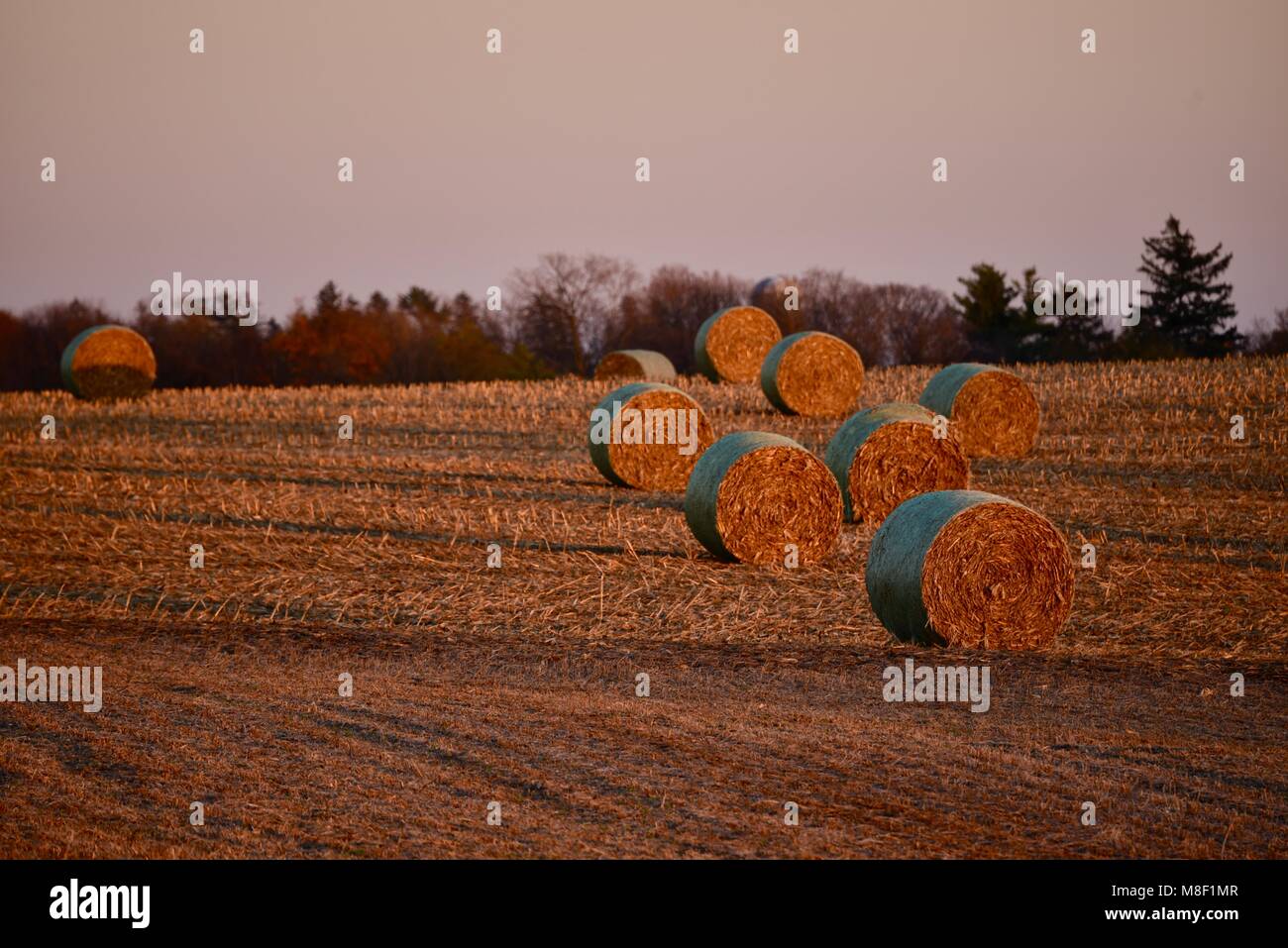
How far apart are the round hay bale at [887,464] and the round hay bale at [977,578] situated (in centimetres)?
588

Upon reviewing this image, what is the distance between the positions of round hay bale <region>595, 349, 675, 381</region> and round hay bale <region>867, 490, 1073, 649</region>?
29508mm

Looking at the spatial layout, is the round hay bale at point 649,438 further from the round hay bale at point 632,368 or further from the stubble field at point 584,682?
the round hay bale at point 632,368

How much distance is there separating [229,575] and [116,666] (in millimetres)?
3673

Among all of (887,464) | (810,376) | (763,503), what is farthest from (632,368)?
(763,503)

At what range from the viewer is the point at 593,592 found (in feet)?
44.1

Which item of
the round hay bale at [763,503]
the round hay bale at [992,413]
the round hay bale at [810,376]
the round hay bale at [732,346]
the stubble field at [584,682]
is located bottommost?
the stubble field at [584,682]

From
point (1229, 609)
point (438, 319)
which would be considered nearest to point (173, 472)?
point (1229, 609)

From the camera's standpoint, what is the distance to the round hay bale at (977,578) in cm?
1128

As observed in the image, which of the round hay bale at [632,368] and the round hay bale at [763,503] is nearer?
the round hay bale at [763,503]

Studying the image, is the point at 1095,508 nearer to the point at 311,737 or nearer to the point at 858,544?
the point at 858,544

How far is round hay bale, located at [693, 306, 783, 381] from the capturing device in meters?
37.0

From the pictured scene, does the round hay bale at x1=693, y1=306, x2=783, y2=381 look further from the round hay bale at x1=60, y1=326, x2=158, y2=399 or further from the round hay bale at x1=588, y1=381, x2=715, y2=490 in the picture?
the round hay bale at x1=588, y1=381, x2=715, y2=490

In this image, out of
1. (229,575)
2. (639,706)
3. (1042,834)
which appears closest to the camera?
(1042,834)

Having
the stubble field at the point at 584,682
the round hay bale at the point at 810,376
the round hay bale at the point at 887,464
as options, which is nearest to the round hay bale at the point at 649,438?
the stubble field at the point at 584,682
